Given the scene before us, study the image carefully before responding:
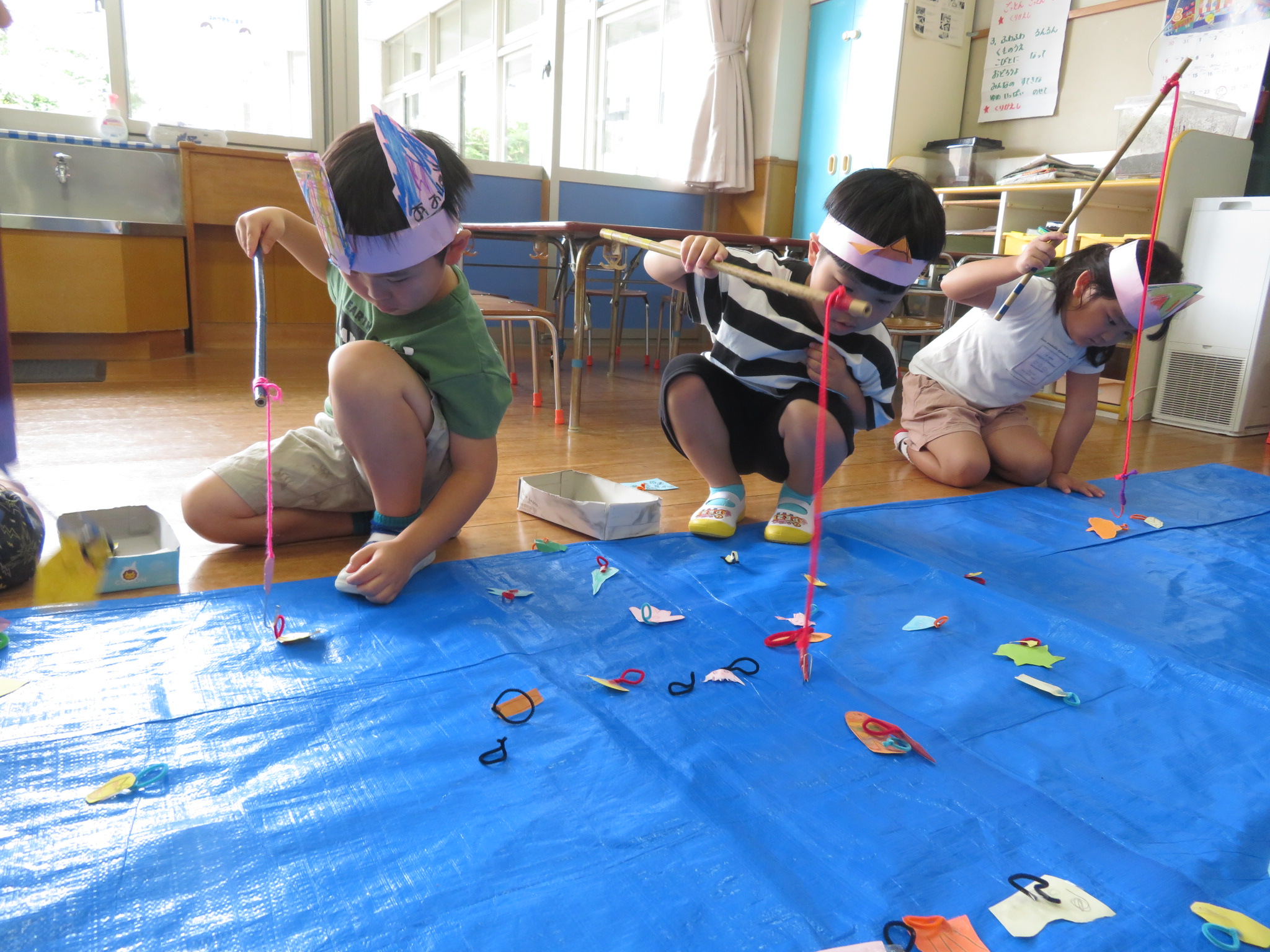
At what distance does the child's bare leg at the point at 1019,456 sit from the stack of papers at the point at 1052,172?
166cm

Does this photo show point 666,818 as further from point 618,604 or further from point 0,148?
point 0,148

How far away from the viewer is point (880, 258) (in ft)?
4.00

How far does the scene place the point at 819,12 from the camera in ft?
14.7

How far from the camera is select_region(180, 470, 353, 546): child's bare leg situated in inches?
51.7

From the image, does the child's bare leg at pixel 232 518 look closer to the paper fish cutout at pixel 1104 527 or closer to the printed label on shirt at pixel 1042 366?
the paper fish cutout at pixel 1104 527

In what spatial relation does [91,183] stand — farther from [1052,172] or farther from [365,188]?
[1052,172]

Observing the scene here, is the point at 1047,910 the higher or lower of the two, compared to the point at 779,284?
lower

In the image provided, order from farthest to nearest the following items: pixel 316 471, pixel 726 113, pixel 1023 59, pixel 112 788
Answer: pixel 726 113
pixel 1023 59
pixel 316 471
pixel 112 788

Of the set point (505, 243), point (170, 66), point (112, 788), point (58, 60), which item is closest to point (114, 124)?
point (58, 60)

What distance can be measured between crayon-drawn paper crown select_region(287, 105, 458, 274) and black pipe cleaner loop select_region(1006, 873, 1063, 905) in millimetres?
976

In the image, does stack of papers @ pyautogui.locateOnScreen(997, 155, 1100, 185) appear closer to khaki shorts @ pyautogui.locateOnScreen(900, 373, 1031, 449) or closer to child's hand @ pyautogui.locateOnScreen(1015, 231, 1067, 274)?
khaki shorts @ pyautogui.locateOnScreen(900, 373, 1031, 449)

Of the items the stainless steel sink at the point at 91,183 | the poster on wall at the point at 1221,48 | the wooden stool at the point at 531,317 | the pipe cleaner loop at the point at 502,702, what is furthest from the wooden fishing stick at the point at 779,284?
the poster on wall at the point at 1221,48

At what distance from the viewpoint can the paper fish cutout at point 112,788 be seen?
735 mm

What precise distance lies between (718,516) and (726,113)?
12.3 feet
